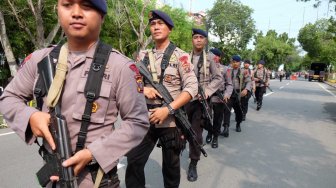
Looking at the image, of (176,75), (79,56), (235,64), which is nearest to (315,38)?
(235,64)

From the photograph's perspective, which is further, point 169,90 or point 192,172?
point 192,172

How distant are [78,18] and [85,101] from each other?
0.37 metres

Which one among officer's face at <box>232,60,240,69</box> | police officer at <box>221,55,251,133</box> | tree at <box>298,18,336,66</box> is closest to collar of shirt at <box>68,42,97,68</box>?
police officer at <box>221,55,251,133</box>

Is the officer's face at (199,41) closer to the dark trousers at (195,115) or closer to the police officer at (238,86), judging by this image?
A: the dark trousers at (195,115)

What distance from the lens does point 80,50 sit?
5.39 ft

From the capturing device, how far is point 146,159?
2977mm

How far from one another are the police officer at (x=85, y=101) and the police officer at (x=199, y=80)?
8.53ft

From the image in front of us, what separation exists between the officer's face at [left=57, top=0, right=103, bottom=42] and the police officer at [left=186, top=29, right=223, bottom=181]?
2787 millimetres

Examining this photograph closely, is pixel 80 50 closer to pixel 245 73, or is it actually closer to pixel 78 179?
pixel 78 179

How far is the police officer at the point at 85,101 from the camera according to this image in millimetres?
1511

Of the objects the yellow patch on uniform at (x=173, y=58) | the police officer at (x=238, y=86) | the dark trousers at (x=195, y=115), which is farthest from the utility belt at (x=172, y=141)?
the police officer at (x=238, y=86)

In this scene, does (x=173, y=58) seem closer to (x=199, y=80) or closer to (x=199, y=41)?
(x=199, y=41)

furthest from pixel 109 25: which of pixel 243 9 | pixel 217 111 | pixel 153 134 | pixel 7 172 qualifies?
pixel 243 9

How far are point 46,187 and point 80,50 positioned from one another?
0.68m
